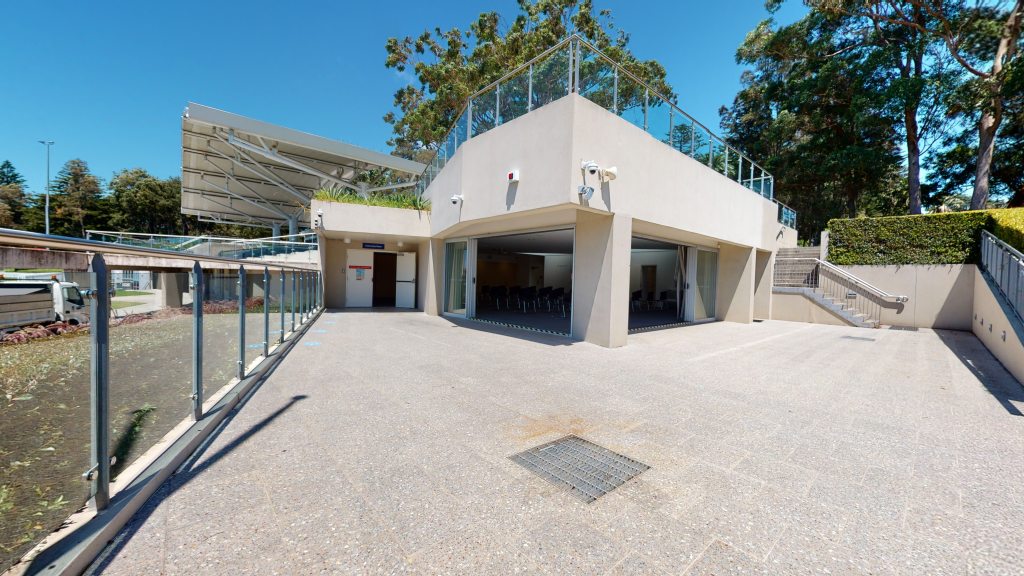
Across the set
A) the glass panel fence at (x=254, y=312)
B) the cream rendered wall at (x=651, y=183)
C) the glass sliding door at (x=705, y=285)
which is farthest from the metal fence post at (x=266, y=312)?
the glass sliding door at (x=705, y=285)

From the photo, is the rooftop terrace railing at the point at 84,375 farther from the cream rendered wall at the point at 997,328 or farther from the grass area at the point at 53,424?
the cream rendered wall at the point at 997,328

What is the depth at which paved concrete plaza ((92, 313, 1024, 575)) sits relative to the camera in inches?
69.2

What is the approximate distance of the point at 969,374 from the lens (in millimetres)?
5469

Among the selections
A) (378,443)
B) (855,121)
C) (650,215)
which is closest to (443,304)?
(650,215)

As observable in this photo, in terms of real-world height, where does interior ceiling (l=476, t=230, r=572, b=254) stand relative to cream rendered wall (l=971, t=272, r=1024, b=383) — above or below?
above

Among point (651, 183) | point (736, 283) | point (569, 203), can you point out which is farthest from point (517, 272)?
point (569, 203)

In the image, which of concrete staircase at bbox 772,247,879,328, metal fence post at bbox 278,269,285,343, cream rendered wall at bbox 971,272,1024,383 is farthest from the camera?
concrete staircase at bbox 772,247,879,328

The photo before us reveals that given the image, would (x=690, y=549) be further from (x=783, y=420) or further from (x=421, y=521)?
(x=783, y=420)

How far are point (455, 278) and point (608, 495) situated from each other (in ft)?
30.9

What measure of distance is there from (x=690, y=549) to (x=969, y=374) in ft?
21.8

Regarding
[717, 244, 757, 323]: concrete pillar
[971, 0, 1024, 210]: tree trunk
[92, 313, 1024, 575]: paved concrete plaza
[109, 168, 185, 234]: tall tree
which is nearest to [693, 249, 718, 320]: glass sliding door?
[717, 244, 757, 323]: concrete pillar

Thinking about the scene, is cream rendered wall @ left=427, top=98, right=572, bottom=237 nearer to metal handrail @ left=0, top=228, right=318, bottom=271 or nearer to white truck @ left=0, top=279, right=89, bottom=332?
metal handrail @ left=0, top=228, right=318, bottom=271

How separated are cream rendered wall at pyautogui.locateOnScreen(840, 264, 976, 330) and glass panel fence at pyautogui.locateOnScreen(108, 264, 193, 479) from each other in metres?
15.4

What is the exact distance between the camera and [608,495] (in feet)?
7.39
